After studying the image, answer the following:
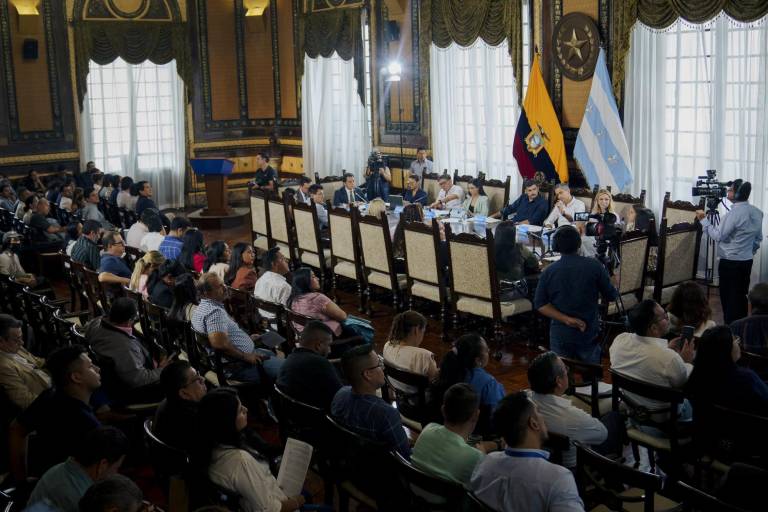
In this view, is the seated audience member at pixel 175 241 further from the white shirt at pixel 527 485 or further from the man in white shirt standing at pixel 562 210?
the white shirt at pixel 527 485

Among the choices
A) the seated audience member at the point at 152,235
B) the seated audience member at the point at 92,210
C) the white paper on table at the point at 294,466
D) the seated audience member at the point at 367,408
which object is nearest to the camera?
the white paper on table at the point at 294,466

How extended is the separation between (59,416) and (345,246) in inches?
184

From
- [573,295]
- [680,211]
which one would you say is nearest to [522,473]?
[573,295]

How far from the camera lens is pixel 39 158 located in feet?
44.9

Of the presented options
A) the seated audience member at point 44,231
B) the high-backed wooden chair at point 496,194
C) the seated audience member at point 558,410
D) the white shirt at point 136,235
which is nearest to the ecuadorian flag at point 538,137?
the high-backed wooden chair at point 496,194

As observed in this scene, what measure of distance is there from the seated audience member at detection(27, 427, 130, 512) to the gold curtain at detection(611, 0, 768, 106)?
7.02 m

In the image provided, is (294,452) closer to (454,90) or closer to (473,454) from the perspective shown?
(473,454)

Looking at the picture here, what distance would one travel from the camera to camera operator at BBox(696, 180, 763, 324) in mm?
6746

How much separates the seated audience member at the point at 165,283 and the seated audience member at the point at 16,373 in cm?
131

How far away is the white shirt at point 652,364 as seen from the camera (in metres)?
4.10

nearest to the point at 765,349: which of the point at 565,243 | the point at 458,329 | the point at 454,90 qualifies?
the point at 565,243

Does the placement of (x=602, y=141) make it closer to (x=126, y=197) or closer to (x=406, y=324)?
(x=406, y=324)

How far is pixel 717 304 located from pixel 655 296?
1.38 meters

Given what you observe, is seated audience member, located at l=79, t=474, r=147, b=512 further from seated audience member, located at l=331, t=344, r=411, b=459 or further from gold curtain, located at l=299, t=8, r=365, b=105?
gold curtain, located at l=299, t=8, r=365, b=105
